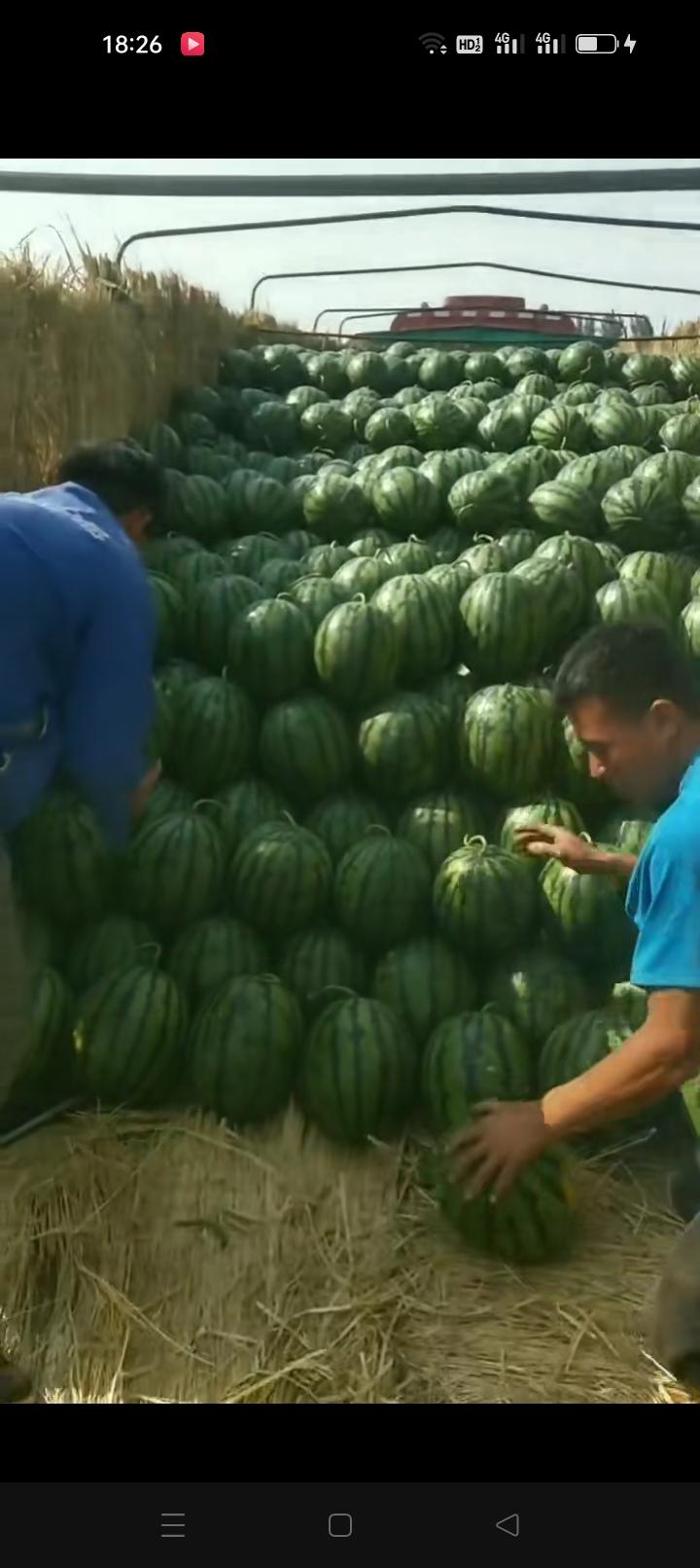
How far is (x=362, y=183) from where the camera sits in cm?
256

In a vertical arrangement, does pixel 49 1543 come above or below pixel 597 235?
below

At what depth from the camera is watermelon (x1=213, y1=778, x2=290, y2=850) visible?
3.01 metres

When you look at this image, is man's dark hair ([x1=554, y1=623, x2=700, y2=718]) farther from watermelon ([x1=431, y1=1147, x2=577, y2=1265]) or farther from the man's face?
watermelon ([x1=431, y1=1147, x2=577, y2=1265])

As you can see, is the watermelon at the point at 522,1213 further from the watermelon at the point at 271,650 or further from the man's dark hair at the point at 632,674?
the watermelon at the point at 271,650

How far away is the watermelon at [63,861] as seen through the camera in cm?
273

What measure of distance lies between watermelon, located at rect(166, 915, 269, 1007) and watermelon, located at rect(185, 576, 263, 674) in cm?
63

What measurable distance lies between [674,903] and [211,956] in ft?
3.56

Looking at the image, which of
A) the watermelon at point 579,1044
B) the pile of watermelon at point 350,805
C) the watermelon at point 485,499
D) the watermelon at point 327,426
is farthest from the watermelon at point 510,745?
the watermelon at point 327,426

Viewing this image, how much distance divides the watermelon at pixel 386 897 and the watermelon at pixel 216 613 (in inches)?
23.9

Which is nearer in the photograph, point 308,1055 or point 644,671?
point 644,671
